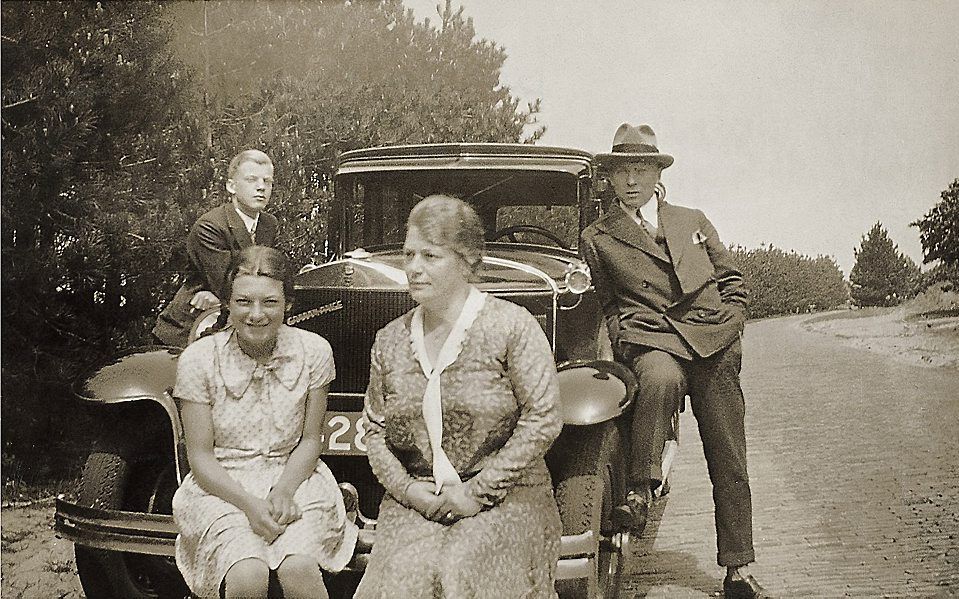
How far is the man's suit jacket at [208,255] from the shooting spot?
263 cm

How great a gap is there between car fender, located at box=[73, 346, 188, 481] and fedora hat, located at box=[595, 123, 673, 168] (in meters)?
1.52

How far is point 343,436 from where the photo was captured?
2490mm

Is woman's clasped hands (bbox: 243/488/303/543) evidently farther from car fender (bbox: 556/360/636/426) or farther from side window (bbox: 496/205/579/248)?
side window (bbox: 496/205/579/248)

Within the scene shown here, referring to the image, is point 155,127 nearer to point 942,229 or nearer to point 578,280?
point 578,280

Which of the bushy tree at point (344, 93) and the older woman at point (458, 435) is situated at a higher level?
the bushy tree at point (344, 93)

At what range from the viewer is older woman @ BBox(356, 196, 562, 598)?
1990mm

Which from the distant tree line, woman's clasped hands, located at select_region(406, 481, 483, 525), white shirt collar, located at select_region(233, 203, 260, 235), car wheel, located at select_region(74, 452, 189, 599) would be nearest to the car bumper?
car wheel, located at select_region(74, 452, 189, 599)

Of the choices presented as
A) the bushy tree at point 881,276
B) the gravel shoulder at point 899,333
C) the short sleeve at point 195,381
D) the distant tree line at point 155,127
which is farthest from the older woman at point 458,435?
the bushy tree at point 881,276

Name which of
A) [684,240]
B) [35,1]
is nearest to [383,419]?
[684,240]

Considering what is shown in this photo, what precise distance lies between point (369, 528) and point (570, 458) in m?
0.60

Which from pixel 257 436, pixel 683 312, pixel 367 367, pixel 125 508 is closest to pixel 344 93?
pixel 367 367

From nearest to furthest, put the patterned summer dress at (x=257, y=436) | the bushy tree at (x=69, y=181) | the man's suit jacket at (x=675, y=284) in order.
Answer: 1. the patterned summer dress at (x=257, y=436)
2. the man's suit jacket at (x=675, y=284)
3. the bushy tree at (x=69, y=181)

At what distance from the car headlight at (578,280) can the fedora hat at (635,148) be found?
36 cm

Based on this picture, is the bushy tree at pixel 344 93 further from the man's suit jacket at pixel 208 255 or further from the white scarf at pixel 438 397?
the white scarf at pixel 438 397
